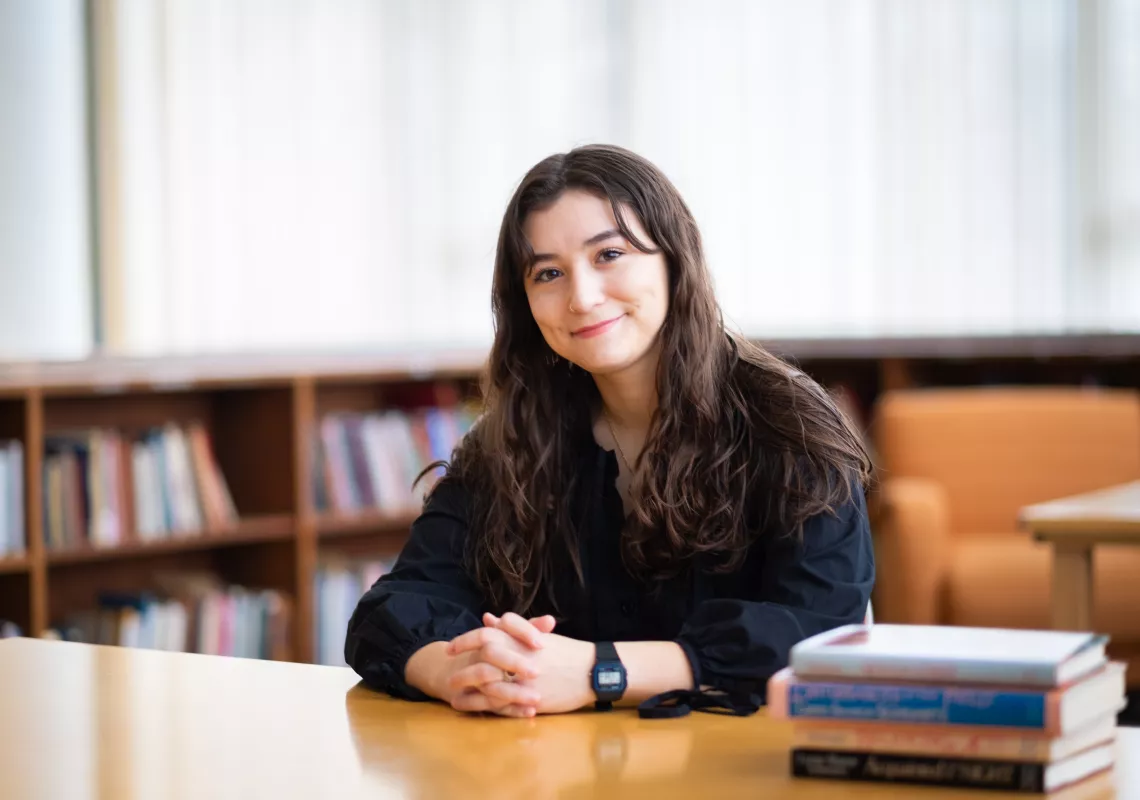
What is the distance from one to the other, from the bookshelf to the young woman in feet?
5.35

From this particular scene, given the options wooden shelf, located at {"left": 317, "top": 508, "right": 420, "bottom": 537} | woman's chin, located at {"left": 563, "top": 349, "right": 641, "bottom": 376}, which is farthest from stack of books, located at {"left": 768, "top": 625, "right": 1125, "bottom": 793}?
wooden shelf, located at {"left": 317, "top": 508, "right": 420, "bottom": 537}

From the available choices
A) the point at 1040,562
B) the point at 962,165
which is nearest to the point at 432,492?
the point at 1040,562

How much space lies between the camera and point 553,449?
1.89 meters

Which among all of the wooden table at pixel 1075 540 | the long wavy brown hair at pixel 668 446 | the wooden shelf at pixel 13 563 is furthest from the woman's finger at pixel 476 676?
the wooden shelf at pixel 13 563

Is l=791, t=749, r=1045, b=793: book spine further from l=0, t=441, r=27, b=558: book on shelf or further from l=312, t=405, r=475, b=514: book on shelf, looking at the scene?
l=312, t=405, r=475, b=514: book on shelf

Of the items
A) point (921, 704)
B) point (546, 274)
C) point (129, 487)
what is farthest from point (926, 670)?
point (129, 487)

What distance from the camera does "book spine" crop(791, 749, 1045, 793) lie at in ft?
3.67

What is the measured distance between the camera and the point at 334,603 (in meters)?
4.21

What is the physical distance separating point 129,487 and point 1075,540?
2.35 metres

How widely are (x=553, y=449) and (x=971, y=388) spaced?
3446 mm

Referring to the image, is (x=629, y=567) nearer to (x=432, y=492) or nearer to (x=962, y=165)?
(x=432, y=492)

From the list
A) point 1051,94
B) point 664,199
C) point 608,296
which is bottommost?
point 608,296

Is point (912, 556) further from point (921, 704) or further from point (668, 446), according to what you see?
point (921, 704)

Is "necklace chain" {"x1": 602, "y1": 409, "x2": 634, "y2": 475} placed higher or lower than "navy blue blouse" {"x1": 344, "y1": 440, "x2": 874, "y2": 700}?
higher
